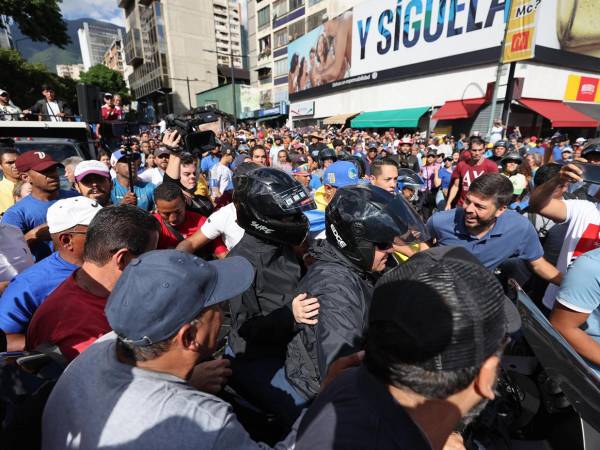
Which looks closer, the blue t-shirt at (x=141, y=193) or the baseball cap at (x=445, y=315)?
the baseball cap at (x=445, y=315)

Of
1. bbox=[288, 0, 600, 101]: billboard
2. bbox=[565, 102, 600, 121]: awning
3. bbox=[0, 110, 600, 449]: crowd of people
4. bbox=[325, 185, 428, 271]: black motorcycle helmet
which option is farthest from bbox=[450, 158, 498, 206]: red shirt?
bbox=[565, 102, 600, 121]: awning

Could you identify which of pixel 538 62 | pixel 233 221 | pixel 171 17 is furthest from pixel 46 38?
pixel 171 17

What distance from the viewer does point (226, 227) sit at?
2865 millimetres

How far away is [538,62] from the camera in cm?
1978

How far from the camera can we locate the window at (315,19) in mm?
38963

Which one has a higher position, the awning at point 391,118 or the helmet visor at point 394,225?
the awning at point 391,118


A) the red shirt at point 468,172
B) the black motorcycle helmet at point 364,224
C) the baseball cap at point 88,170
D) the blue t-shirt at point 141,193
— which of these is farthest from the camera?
the red shirt at point 468,172

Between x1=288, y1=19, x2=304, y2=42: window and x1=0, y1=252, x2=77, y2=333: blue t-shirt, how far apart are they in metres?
48.6

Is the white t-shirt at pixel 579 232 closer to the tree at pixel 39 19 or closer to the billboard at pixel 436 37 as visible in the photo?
the billboard at pixel 436 37

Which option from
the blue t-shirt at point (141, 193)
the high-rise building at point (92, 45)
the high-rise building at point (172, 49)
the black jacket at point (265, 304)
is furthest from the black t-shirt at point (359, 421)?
the high-rise building at point (92, 45)

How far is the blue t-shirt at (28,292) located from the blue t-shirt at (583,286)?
3088 millimetres

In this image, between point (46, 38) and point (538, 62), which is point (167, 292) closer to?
point (538, 62)

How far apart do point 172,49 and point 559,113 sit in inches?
2433

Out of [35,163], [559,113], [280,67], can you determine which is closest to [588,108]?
[559,113]
